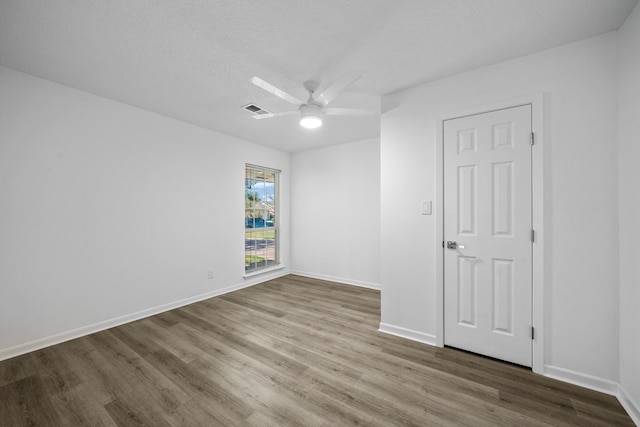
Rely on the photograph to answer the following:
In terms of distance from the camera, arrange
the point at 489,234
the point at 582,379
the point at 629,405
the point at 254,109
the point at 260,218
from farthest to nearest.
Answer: the point at 260,218 < the point at 254,109 < the point at 489,234 < the point at 582,379 < the point at 629,405

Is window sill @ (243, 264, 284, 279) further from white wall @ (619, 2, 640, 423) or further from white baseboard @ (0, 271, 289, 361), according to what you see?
white wall @ (619, 2, 640, 423)

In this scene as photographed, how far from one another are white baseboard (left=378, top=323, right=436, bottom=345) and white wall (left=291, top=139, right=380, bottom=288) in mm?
1625

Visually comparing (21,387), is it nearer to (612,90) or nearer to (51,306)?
(51,306)

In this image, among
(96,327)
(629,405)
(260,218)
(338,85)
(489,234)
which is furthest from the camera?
(260,218)

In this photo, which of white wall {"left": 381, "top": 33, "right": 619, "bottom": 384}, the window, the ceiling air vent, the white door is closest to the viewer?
white wall {"left": 381, "top": 33, "right": 619, "bottom": 384}

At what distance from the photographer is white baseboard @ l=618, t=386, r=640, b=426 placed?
1.48 metres

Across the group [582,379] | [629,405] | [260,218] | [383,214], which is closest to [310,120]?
[383,214]

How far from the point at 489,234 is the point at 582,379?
1181mm

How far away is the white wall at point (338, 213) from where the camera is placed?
4.35 metres

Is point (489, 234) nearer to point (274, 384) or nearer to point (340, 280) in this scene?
point (274, 384)

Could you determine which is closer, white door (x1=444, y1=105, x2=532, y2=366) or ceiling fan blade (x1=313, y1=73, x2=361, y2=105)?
ceiling fan blade (x1=313, y1=73, x2=361, y2=105)

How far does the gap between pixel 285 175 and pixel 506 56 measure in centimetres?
397

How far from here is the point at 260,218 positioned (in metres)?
4.86

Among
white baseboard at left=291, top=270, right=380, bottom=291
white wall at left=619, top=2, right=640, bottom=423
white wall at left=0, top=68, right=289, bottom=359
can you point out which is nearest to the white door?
white wall at left=619, top=2, right=640, bottom=423
